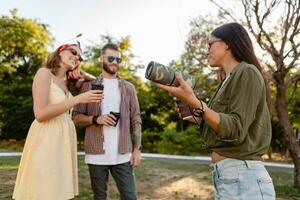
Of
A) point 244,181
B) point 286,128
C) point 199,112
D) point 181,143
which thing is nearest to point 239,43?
point 199,112

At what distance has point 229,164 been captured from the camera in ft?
6.55

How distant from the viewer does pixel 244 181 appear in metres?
1.95

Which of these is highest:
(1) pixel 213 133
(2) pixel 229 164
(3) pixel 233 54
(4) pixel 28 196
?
(3) pixel 233 54

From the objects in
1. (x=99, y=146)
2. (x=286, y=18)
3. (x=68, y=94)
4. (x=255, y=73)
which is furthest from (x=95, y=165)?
(x=286, y=18)

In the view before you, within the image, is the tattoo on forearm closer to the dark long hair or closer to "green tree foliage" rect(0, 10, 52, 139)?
the dark long hair

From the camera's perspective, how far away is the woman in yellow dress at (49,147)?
299cm

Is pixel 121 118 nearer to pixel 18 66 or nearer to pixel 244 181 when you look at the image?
pixel 244 181

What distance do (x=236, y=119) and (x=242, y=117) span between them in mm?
32

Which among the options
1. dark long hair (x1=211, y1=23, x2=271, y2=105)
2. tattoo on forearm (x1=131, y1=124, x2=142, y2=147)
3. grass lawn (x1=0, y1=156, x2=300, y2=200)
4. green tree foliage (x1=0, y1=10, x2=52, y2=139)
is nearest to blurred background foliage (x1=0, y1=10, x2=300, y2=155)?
green tree foliage (x1=0, y1=10, x2=52, y2=139)

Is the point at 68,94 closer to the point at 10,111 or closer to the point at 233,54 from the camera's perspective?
the point at 233,54

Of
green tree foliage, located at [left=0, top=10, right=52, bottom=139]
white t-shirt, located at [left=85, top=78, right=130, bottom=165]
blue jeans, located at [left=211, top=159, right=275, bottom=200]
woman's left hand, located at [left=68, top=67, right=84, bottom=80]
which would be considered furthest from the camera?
green tree foliage, located at [left=0, top=10, right=52, bottom=139]

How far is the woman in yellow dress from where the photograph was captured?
299 centimetres

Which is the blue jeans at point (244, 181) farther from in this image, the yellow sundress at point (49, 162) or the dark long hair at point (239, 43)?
the yellow sundress at point (49, 162)

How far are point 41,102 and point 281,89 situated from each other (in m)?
5.03
